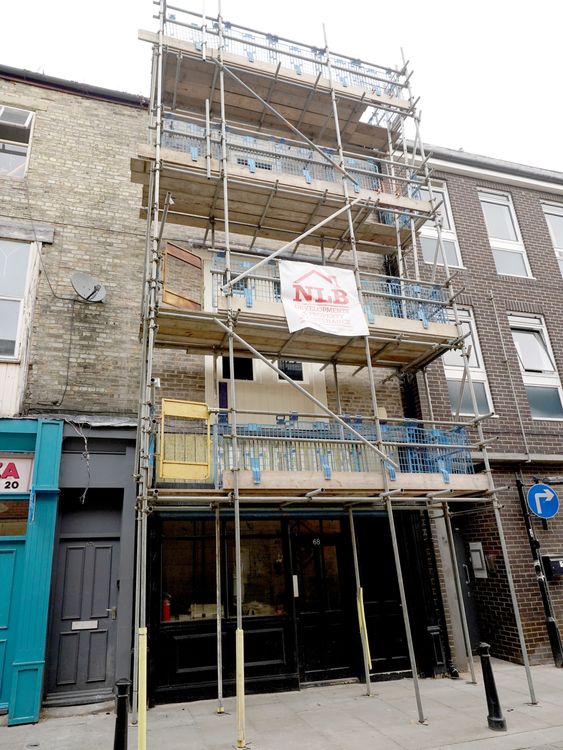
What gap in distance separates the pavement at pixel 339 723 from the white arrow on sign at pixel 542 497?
2911 mm

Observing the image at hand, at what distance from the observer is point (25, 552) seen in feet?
24.7

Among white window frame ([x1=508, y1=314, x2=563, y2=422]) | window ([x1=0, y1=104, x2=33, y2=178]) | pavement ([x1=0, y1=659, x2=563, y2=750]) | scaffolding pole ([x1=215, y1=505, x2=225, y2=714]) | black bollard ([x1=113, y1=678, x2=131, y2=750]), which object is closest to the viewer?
black bollard ([x1=113, y1=678, x2=131, y2=750])

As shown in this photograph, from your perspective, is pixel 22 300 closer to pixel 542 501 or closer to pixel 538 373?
pixel 542 501

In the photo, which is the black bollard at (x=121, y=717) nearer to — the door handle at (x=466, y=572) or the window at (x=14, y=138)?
the door handle at (x=466, y=572)

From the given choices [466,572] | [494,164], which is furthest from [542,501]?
[494,164]

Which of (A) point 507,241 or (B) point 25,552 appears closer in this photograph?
(B) point 25,552

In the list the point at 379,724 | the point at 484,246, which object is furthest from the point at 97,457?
the point at 484,246

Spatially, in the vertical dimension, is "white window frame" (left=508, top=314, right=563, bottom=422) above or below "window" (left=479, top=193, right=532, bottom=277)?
below

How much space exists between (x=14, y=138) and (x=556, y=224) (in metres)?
13.6

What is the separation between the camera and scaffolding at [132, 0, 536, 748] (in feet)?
24.7

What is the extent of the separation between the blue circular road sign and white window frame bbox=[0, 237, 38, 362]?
9.76m

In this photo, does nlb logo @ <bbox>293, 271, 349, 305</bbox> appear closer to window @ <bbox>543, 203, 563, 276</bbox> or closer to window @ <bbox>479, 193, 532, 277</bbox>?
window @ <bbox>479, 193, 532, 277</bbox>

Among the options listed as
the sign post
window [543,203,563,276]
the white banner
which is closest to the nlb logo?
the white banner

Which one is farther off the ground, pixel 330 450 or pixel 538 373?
pixel 538 373
